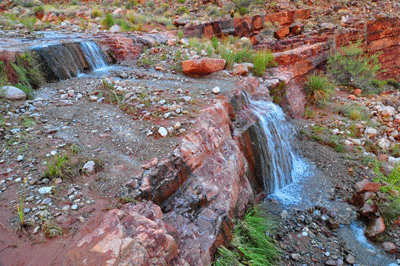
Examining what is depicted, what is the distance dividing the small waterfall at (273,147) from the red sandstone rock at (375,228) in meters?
1.39

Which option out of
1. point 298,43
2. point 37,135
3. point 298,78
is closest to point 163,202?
point 37,135

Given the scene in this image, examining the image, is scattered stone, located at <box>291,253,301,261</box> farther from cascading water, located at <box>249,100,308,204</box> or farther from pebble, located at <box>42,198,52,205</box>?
pebble, located at <box>42,198,52,205</box>

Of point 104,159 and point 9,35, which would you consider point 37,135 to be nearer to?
point 104,159

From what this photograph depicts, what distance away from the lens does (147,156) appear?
2.89 metres

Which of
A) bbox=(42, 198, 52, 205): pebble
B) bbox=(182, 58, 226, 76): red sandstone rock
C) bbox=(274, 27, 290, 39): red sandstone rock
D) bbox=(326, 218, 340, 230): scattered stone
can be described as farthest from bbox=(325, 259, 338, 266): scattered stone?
bbox=(274, 27, 290, 39): red sandstone rock

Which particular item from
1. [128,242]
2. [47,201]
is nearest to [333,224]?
[128,242]

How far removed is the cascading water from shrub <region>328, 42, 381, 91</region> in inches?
187

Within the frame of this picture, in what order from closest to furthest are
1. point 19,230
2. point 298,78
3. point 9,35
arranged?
point 19,230, point 9,35, point 298,78

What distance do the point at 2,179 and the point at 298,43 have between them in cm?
924

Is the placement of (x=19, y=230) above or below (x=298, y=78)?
above

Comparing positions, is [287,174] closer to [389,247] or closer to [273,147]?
[273,147]

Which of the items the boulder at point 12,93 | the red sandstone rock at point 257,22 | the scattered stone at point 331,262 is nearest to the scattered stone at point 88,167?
the boulder at point 12,93

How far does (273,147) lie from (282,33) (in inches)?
295

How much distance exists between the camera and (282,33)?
34.1 ft
